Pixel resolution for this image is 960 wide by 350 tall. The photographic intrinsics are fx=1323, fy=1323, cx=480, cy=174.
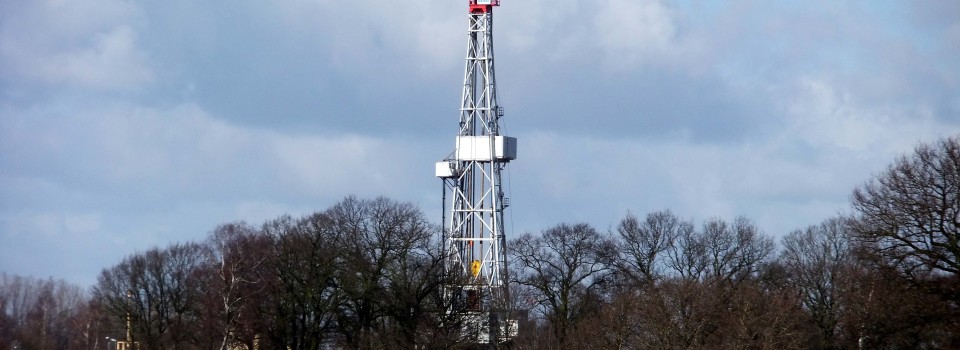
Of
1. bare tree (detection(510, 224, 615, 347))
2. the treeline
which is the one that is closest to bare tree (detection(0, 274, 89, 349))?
the treeline

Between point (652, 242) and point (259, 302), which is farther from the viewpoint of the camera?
point (652, 242)

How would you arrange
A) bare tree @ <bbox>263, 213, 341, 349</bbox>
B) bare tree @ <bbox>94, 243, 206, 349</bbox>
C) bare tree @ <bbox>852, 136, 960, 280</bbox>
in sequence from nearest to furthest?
bare tree @ <bbox>852, 136, 960, 280</bbox>
bare tree @ <bbox>263, 213, 341, 349</bbox>
bare tree @ <bbox>94, 243, 206, 349</bbox>

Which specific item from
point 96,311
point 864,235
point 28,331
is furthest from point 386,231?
point 28,331

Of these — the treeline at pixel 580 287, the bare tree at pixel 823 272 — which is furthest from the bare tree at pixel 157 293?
the bare tree at pixel 823 272

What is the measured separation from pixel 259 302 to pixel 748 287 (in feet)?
80.1

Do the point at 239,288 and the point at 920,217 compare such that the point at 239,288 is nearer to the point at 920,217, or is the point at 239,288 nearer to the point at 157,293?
the point at 157,293

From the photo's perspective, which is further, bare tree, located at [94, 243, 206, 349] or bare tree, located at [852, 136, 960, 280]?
bare tree, located at [94, 243, 206, 349]

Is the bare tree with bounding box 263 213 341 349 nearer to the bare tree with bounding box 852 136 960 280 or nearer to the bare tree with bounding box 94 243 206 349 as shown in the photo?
the bare tree with bounding box 94 243 206 349

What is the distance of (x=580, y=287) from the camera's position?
236 feet

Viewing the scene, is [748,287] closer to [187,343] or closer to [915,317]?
[915,317]

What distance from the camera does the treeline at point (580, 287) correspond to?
47031mm

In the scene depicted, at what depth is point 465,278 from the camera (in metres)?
63.6

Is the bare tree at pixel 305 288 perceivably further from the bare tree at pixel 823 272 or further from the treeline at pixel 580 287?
the bare tree at pixel 823 272

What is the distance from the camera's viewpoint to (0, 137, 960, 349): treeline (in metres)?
47.0
